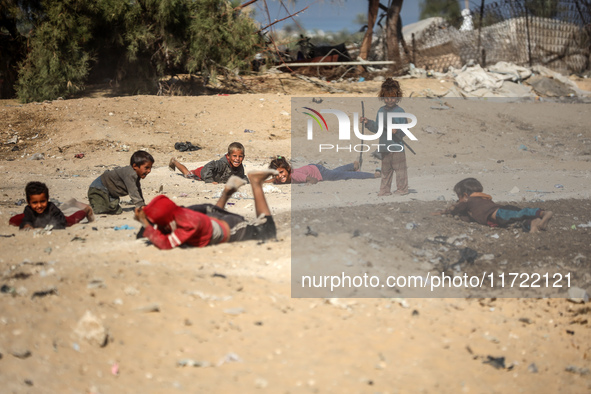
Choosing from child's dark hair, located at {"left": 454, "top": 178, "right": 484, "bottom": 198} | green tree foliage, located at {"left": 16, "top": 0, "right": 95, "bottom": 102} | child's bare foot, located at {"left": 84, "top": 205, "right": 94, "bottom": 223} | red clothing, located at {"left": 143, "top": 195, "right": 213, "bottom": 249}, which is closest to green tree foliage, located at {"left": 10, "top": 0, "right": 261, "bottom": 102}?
green tree foliage, located at {"left": 16, "top": 0, "right": 95, "bottom": 102}

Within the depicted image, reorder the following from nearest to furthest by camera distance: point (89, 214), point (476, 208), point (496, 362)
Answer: point (496, 362) → point (89, 214) → point (476, 208)

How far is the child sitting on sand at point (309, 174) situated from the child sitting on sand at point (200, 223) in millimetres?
2338

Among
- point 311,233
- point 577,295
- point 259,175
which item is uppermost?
point 259,175

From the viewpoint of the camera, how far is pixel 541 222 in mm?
4375

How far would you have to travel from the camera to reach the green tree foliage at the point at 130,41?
1032cm

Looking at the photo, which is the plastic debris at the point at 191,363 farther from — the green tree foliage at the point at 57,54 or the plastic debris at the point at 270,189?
the green tree foliage at the point at 57,54

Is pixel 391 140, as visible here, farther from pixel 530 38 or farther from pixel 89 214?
pixel 530 38

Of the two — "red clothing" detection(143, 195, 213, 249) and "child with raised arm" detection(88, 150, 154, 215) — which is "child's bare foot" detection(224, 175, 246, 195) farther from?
"child with raised arm" detection(88, 150, 154, 215)

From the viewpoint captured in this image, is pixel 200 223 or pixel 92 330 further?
pixel 200 223

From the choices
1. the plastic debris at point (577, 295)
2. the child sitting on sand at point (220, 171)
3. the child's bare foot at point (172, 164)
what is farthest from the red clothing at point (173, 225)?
the child's bare foot at point (172, 164)

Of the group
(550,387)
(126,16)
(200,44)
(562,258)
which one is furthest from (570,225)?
(126,16)

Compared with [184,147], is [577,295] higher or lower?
lower

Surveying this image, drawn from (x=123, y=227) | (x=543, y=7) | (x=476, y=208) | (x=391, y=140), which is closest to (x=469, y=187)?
(x=476, y=208)

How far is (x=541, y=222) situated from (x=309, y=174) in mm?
2894
